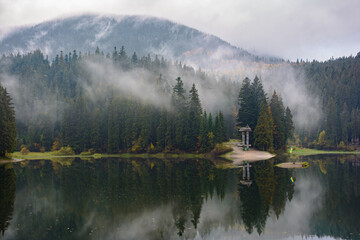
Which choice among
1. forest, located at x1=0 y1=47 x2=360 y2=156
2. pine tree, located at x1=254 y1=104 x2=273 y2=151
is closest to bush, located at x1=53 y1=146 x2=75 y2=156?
forest, located at x1=0 y1=47 x2=360 y2=156

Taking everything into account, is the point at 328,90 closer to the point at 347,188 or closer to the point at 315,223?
the point at 347,188

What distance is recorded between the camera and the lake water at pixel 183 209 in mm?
24844

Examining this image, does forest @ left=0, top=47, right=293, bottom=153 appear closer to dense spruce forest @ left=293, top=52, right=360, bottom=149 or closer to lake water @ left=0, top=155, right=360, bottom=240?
dense spruce forest @ left=293, top=52, right=360, bottom=149

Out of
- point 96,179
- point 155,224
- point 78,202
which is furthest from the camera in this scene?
point 96,179

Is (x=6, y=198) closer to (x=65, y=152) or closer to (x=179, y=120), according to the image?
(x=179, y=120)

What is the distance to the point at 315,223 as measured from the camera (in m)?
27.1

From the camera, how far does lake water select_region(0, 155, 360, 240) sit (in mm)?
24844

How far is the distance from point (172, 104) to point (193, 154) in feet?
63.3

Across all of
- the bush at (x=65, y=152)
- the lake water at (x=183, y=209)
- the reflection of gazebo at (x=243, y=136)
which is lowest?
the bush at (x=65, y=152)

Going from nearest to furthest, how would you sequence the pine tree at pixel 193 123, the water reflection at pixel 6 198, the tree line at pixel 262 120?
the water reflection at pixel 6 198 < the tree line at pixel 262 120 < the pine tree at pixel 193 123

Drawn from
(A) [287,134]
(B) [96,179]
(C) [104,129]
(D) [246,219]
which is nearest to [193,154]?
(A) [287,134]

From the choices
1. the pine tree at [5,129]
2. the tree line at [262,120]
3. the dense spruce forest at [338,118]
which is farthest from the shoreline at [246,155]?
the dense spruce forest at [338,118]

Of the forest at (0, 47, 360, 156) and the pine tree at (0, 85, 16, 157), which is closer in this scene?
the pine tree at (0, 85, 16, 157)

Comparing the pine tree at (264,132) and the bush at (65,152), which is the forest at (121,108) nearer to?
the pine tree at (264,132)
